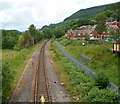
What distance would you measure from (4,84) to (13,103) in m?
1.60

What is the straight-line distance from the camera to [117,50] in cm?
2205

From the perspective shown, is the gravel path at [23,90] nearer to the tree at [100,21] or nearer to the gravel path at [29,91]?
the gravel path at [29,91]

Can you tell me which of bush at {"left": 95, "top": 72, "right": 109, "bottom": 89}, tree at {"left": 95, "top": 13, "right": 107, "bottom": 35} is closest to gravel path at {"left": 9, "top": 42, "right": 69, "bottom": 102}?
bush at {"left": 95, "top": 72, "right": 109, "bottom": 89}

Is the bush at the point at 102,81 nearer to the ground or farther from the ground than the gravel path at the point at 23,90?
farther from the ground

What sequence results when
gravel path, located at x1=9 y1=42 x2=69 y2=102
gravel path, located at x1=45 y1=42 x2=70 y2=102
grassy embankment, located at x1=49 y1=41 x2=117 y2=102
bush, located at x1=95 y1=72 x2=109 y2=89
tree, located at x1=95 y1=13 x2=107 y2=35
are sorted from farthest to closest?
tree, located at x1=95 y1=13 x2=107 y2=35
bush, located at x1=95 y1=72 x2=109 y2=89
gravel path, located at x1=9 y1=42 x2=69 y2=102
gravel path, located at x1=45 y1=42 x2=70 y2=102
grassy embankment, located at x1=49 y1=41 x2=117 y2=102

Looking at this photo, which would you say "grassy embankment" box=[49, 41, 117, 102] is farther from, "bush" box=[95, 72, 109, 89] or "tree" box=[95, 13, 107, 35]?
"tree" box=[95, 13, 107, 35]

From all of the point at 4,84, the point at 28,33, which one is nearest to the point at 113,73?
the point at 4,84

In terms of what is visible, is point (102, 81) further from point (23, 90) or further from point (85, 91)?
point (23, 90)

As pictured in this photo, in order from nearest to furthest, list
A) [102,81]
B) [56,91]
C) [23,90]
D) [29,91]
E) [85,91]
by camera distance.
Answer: [85,91] → [102,81] → [56,91] → [29,91] → [23,90]

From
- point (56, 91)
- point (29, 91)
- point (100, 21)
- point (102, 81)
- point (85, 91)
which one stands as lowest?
point (56, 91)

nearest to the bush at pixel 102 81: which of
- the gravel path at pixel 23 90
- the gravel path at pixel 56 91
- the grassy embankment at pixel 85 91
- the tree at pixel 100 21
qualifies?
the grassy embankment at pixel 85 91

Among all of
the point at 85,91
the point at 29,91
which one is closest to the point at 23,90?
the point at 29,91

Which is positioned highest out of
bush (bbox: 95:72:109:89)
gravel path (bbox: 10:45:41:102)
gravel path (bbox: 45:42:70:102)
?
bush (bbox: 95:72:109:89)

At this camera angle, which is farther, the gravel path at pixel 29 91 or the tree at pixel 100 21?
the tree at pixel 100 21
